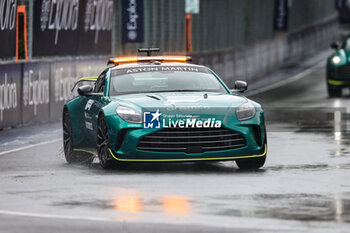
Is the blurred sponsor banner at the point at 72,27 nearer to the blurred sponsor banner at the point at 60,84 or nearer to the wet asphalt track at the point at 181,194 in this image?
the blurred sponsor banner at the point at 60,84

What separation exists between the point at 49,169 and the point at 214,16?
2501 cm

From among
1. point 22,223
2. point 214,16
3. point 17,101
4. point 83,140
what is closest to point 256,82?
point 214,16

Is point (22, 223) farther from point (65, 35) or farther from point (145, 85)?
point (65, 35)

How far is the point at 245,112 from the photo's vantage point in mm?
12430

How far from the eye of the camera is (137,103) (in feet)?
40.7

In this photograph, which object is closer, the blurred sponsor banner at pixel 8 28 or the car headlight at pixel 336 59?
the blurred sponsor banner at pixel 8 28

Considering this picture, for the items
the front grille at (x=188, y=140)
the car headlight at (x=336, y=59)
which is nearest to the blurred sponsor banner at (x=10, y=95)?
the front grille at (x=188, y=140)

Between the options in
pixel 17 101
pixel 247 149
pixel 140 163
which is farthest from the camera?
pixel 17 101

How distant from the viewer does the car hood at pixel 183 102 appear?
39.9 feet

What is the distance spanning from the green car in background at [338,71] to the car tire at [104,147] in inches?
671

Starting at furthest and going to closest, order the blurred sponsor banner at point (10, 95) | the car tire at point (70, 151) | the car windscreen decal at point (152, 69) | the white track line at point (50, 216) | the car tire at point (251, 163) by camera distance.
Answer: the blurred sponsor banner at point (10, 95) < the car tire at point (70, 151) < the car windscreen decal at point (152, 69) < the car tire at point (251, 163) < the white track line at point (50, 216)

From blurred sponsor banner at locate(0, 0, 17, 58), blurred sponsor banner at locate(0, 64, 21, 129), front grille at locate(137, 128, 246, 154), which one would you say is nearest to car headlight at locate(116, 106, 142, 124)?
front grille at locate(137, 128, 246, 154)

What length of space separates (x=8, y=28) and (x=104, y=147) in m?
8.79

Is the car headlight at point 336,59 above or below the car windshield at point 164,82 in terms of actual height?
below
